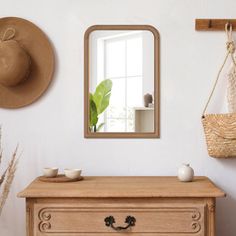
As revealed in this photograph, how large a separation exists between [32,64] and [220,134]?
4.13 ft

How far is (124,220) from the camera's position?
2.35m

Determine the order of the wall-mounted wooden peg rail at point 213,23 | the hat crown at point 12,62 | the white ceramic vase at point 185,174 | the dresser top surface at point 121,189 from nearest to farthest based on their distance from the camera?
the dresser top surface at point 121,189
the white ceramic vase at point 185,174
the hat crown at point 12,62
the wall-mounted wooden peg rail at point 213,23

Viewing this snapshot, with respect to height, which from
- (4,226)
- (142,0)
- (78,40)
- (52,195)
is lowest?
(4,226)

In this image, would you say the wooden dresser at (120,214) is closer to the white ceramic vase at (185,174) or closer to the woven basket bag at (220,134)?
the white ceramic vase at (185,174)

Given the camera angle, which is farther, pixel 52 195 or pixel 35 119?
pixel 35 119

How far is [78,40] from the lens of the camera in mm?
2906

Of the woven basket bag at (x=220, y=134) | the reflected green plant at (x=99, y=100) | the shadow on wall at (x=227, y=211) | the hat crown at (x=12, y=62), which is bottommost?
the shadow on wall at (x=227, y=211)

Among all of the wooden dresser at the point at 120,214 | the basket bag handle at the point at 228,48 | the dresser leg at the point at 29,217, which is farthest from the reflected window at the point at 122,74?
the dresser leg at the point at 29,217

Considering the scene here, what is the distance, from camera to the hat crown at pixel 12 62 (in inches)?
108

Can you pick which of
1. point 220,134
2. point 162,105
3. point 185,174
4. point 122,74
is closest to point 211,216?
point 185,174

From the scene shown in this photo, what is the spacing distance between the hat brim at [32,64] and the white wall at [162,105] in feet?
0.17

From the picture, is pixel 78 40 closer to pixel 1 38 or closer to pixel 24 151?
pixel 1 38

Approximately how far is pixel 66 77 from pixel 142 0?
2.29ft

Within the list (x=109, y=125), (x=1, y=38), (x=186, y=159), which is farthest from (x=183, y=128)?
(x=1, y=38)
